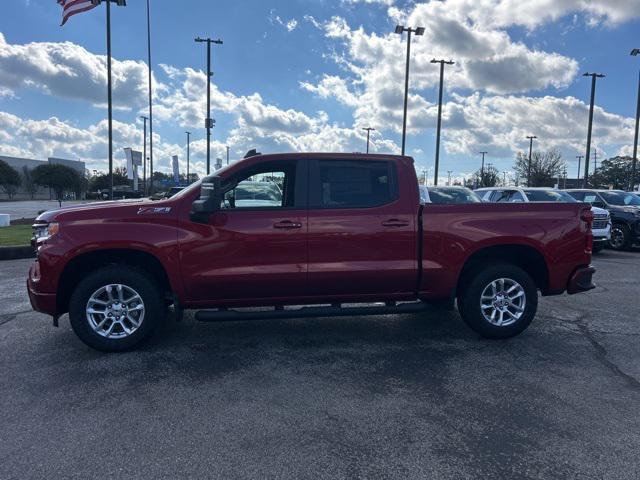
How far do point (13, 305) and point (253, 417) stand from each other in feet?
16.0

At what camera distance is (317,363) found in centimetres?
443

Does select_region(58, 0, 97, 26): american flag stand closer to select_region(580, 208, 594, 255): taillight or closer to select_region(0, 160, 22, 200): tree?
select_region(580, 208, 594, 255): taillight

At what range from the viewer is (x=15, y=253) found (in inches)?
427

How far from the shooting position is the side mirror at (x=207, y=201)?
4316 millimetres

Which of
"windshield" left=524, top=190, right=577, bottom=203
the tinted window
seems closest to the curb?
the tinted window

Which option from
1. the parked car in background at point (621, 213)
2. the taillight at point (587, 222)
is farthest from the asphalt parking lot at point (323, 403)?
the parked car in background at point (621, 213)

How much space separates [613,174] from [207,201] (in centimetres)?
9578

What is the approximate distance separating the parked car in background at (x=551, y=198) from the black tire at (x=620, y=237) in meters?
0.32

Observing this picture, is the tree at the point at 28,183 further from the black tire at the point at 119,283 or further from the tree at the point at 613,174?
the tree at the point at 613,174

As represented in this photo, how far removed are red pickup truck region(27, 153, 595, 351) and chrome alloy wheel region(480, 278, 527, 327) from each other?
0.01 m

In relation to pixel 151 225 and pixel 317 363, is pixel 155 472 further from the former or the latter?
pixel 151 225

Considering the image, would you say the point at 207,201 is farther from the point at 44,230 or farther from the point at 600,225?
the point at 600,225

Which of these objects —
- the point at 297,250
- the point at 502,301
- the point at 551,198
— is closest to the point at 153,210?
the point at 297,250

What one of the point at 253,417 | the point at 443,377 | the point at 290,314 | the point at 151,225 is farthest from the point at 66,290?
the point at 443,377
